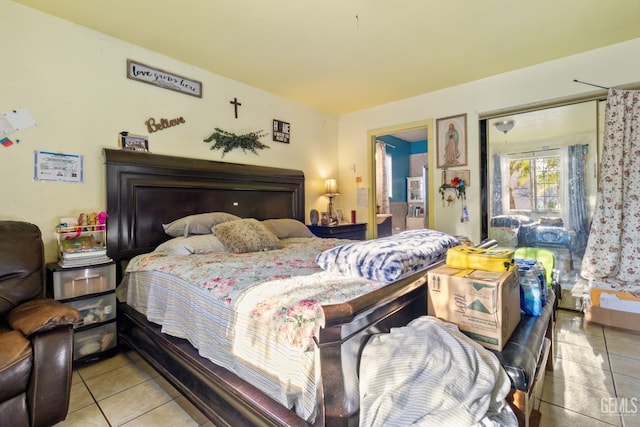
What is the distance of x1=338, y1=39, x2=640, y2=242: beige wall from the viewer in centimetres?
283

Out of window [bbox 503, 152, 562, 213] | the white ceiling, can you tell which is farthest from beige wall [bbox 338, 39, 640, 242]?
window [bbox 503, 152, 562, 213]

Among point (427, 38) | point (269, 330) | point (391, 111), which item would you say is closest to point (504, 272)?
point (269, 330)

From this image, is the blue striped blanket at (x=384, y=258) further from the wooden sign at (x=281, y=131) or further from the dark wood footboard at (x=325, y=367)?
the wooden sign at (x=281, y=131)

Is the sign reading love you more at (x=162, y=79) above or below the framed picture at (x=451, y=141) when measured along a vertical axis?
above

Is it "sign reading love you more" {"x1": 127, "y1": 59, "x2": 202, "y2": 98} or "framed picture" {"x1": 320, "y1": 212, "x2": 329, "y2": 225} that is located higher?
"sign reading love you more" {"x1": 127, "y1": 59, "x2": 202, "y2": 98}

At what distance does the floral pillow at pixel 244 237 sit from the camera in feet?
8.14

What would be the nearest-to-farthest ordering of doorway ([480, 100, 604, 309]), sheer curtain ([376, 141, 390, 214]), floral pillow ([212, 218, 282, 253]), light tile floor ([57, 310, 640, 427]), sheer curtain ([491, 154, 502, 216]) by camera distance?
light tile floor ([57, 310, 640, 427]), floral pillow ([212, 218, 282, 253]), doorway ([480, 100, 604, 309]), sheer curtain ([491, 154, 502, 216]), sheer curtain ([376, 141, 390, 214])

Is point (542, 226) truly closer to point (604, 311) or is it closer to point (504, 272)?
point (604, 311)

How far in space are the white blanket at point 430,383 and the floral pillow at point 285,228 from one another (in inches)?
88.2

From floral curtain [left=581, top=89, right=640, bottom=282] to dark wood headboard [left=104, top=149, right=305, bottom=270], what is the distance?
10.8 feet

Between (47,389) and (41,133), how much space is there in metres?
1.76

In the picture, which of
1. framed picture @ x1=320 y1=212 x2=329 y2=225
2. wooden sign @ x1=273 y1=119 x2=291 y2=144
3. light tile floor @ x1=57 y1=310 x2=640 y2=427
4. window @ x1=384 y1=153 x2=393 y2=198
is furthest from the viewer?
window @ x1=384 y1=153 x2=393 y2=198

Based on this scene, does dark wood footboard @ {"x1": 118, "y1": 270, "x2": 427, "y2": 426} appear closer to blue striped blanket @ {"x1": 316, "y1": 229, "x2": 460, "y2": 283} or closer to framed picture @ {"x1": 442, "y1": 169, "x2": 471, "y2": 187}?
blue striped blanket @ {"x1": 316, "y1": 229, "x2": 460, "y2": 283}

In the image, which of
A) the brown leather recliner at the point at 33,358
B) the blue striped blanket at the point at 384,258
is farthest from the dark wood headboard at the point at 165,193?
the blue striped blanket at the point at 384,258
